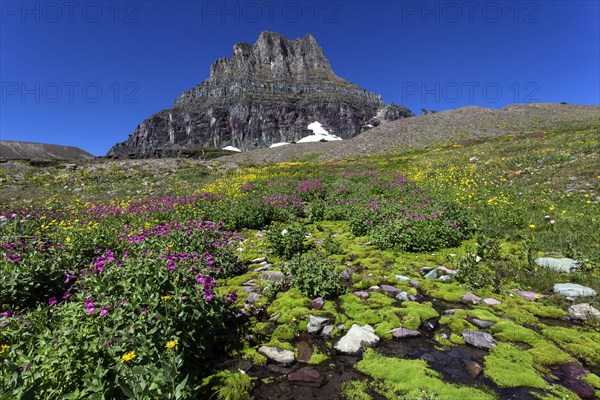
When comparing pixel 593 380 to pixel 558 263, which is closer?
pixel 593 380

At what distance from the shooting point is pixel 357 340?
4773 mm

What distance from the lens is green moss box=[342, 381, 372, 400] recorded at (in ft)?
12.0

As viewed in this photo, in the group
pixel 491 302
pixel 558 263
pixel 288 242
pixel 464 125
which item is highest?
pixel 464 125

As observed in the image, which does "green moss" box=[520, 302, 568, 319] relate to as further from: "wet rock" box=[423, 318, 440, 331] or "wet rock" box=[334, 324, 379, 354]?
"wet rock" box=[334, 324, 379, 354]

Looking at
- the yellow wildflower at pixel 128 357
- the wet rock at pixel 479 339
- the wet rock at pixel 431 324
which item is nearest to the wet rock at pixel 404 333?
the wet rock at pixel 431 324

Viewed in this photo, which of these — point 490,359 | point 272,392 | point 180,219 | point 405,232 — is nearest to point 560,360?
point 490,359

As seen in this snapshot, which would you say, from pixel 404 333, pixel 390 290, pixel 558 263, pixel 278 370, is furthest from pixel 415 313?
pixel 558 263

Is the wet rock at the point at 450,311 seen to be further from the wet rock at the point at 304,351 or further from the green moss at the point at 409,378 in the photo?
the wet rock at the point at 304,351

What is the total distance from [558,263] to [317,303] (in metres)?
5.89

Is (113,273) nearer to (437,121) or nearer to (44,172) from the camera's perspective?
(44,172)

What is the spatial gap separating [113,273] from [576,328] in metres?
7.53

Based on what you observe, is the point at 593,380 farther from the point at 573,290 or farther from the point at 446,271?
the point at 446,271

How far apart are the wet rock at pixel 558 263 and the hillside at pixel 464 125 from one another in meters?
45.8

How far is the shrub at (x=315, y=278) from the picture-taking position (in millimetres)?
6285
